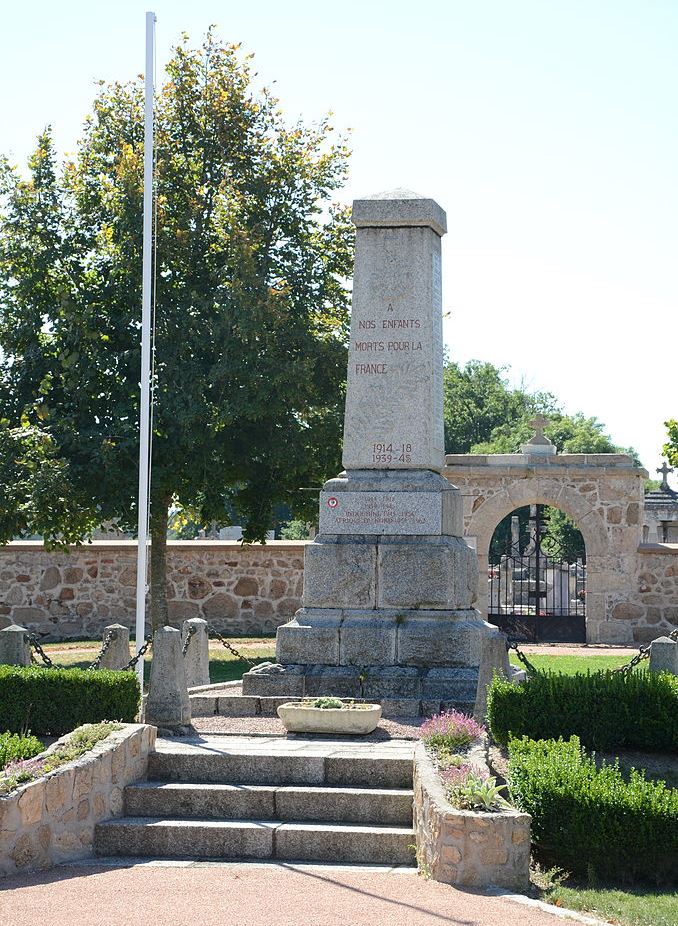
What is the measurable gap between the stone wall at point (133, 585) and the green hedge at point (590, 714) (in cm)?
1400

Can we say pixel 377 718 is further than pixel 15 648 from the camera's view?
No

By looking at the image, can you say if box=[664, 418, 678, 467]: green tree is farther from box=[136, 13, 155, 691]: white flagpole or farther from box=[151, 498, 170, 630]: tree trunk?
box=[136, 13, 155, 691]: white flagpole

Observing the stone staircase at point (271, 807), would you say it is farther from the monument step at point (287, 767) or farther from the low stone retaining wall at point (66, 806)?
the low stone retaining wall at point (66, 806)

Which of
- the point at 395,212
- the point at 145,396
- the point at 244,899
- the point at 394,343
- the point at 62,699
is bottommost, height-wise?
the point at 244,899

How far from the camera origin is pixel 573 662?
18078 mm

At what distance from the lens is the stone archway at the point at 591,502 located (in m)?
23.5

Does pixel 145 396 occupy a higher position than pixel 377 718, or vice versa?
pixel 145 396

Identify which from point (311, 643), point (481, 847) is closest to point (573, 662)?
point (311, 643)

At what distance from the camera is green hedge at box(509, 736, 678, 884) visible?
25.2 ft

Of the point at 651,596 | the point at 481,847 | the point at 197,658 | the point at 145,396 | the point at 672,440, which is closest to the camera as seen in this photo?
the point at 481,847

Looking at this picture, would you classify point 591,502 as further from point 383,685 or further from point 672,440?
point 383,685

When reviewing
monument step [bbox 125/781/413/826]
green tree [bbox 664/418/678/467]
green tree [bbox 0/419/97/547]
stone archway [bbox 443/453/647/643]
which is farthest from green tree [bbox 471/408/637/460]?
monument step [bbox 125/781/413/826]

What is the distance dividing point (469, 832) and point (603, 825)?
87cm

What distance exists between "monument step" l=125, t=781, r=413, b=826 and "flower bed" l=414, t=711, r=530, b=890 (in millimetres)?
469
